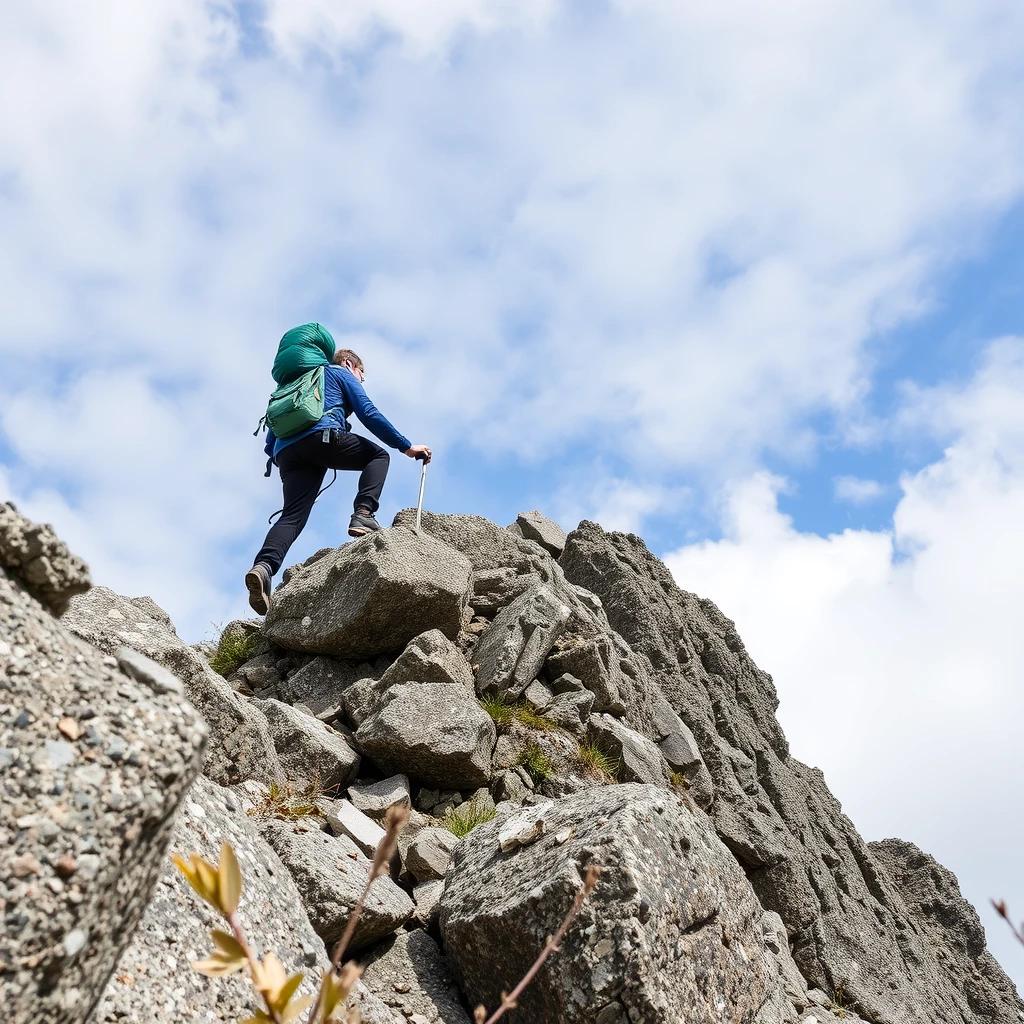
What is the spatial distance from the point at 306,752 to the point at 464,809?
1.63 meters

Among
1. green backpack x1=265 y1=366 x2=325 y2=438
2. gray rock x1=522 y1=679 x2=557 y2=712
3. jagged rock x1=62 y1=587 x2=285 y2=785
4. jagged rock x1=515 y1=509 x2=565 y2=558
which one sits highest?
jagged rock x1=515 y1=509 x2=565 y2=558

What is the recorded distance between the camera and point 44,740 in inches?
102

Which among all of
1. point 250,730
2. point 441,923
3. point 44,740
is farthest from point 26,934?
point 250,730

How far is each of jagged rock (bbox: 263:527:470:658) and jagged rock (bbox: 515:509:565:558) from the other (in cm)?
630

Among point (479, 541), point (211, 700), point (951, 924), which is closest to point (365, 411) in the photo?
point (479, 541)

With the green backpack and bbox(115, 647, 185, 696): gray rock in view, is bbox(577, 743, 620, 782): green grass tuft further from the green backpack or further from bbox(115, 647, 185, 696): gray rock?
bbox(115, 647, 185, 696): gray rock

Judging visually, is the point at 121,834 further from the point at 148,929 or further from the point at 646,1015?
the point at 646,1015

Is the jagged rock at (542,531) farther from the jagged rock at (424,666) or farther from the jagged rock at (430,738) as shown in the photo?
the jagged rock at (430,738)

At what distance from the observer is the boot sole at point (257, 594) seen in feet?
36.7

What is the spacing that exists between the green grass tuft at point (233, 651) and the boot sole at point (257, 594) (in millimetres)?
399

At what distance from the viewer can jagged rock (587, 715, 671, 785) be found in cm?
1048

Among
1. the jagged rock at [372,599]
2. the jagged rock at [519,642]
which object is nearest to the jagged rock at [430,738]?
the jagged rock at [519,642]

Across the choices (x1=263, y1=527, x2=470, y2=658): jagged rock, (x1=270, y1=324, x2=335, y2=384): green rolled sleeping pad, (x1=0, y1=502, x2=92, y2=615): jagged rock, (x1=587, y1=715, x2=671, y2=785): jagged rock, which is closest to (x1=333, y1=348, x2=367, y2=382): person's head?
Answer: (x1=270, y1=324, x2=335, y2=384): green rolled sleeping pad

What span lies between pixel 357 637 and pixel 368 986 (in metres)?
5.30
